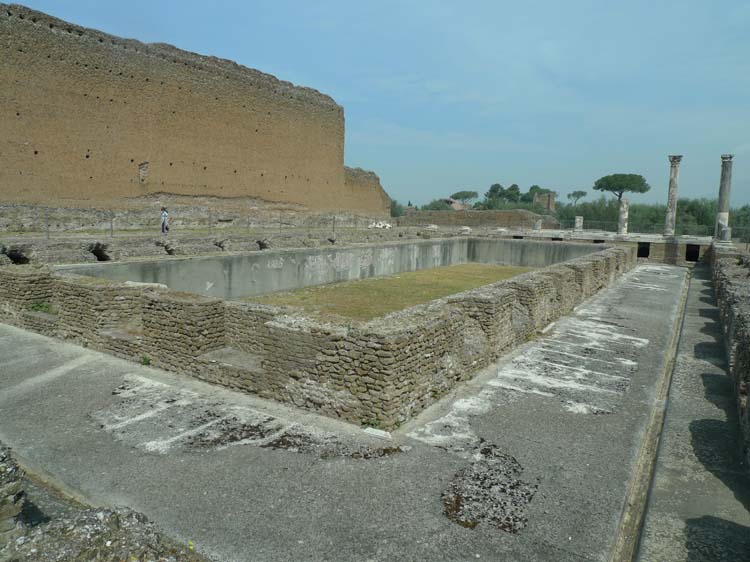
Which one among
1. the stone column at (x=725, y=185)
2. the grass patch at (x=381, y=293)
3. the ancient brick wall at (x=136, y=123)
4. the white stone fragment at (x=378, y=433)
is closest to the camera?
the white stone fragment at (x=378, y=433)

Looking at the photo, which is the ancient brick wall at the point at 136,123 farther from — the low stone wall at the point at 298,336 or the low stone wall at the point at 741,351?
the low stone wall at the point at 741,351

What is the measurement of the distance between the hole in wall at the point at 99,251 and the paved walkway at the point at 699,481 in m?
10.0

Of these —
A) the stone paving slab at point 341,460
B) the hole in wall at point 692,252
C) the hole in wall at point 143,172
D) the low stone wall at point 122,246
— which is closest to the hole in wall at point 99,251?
the low stone wall at point 122,246

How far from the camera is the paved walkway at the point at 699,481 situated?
2703mm

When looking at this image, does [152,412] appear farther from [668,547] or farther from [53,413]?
[668,547]

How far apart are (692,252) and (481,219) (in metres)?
16.0

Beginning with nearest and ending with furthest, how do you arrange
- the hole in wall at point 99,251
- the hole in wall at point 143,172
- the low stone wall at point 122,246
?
the low stone wall at point 122,246 < the hole in wall at point 99,251 < the hole in wall at point 143,172

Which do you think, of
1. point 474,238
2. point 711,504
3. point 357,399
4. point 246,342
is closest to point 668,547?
point 711,504

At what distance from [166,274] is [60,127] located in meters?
12.5

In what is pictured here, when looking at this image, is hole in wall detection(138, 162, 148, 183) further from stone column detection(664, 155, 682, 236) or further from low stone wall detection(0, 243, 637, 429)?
stone column detection(664, 155, 682, 236)

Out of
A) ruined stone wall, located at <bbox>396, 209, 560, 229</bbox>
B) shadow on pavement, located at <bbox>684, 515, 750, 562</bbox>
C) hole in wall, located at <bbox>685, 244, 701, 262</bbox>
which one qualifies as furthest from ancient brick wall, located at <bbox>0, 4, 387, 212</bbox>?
hole in wall, located at <bbox>685, 244, 701, 262</bbox>

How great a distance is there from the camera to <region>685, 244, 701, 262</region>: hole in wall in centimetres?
2294

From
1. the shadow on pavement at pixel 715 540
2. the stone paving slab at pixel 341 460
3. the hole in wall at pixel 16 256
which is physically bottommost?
the stone paving slab at pixel 341 460

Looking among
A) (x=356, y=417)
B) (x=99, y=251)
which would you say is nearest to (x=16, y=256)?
(x=99, y=251)
